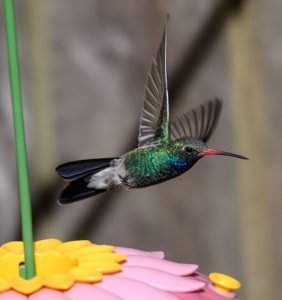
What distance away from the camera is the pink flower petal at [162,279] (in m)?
1.19

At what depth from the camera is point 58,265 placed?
1182mm

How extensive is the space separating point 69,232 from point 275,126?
2.31ft

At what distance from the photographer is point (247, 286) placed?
2.62 metres

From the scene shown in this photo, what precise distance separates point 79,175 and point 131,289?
22cm

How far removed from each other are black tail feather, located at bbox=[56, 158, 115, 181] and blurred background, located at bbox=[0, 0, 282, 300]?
120cm

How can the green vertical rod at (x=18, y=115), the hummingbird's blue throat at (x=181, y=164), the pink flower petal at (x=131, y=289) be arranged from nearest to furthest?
1. the green vertical rod at (x=18, y=115)
2. the pink flower petal at (x=131, y=289)
3. the hummingbird's blue throat at (x=181, y=164)

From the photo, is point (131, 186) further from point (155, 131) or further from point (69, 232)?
point (69, 232)

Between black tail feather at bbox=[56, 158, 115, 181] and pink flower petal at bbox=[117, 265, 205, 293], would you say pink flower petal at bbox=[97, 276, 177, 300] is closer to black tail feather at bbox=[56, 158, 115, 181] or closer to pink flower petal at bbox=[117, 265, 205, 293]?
pink flower petal at bbox=[117, 265, 205, 293]

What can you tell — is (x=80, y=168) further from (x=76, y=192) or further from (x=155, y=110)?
(x=155, y=110)

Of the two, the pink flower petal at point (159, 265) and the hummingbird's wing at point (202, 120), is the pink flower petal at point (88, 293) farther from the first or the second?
the hummingbird's wing at point (202, 120)

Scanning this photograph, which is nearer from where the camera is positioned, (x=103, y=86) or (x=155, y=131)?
(x=155, y=131)

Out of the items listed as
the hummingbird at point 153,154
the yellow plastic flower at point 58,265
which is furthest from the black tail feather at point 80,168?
the yellow plastic flower at point 58,265

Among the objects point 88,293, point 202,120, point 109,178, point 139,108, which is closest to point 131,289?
point 88,293

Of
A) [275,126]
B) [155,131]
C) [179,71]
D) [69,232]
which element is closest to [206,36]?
[179,71]
